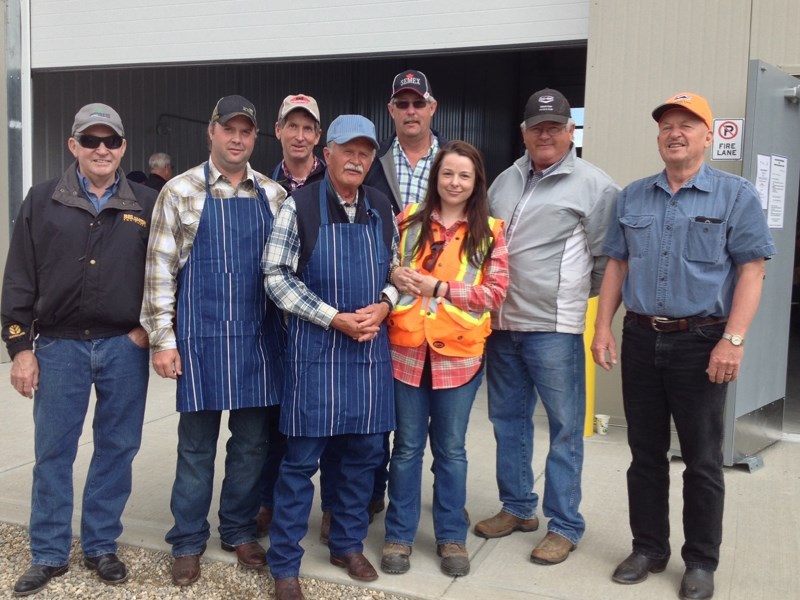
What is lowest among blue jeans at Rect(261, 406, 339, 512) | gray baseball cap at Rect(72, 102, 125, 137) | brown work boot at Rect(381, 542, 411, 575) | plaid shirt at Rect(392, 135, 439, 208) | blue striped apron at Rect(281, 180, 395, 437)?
brown work boot at Rect(381, 542, 411, 575)

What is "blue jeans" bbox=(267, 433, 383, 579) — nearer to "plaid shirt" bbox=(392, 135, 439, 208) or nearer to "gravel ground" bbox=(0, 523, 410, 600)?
"gravel ground" bbox=(0, 523, 410, 600)

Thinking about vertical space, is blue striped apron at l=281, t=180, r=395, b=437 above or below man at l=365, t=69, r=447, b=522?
below

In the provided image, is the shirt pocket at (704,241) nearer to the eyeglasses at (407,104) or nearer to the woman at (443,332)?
the woman at (443,332)

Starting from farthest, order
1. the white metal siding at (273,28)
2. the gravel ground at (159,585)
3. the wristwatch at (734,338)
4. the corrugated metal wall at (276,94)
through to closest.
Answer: the corrugated metal wall at (276,94)
the white metal siding at (273,28)
the gravel ground at (159,585)
the wristwatch at (734,338)

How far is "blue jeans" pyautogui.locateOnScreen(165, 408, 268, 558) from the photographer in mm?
3445

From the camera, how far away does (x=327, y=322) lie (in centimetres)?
317

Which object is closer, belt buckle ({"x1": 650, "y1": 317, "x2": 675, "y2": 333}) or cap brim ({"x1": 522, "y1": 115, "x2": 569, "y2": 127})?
belt buckle ({"x1": 650, "y1": 317, "x2": 675, "y2": 333})

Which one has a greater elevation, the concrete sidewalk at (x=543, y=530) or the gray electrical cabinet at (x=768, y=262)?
the gray electrical cabinet at (x=768, y=262)

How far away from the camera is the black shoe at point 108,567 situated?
11.2ft

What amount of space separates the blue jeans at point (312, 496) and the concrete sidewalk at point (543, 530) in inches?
8.1

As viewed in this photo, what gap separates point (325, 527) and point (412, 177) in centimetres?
172

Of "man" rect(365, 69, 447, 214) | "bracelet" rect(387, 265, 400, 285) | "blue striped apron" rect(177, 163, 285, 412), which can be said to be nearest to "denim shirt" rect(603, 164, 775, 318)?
"bracelet" rect(387, 265, 400, 285)

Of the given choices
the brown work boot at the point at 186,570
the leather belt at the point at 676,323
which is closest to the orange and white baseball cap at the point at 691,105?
the leather belt at the point at 676,323

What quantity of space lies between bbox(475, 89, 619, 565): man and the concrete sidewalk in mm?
203
